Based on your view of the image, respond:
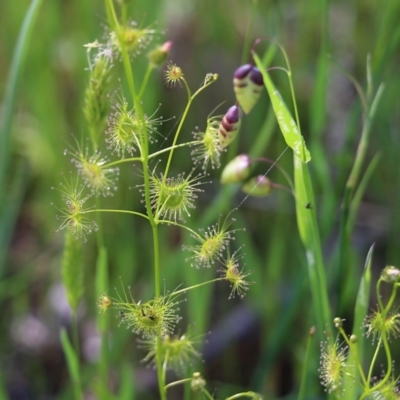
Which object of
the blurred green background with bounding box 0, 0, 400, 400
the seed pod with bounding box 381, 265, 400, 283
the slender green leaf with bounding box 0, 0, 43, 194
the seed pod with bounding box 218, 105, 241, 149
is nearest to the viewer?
the seed pod with bounding box 381, 265, 400, 283

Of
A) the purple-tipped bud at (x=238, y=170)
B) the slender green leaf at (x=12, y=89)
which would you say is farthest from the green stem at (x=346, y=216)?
the slender green leaf at (x=12, y=89)

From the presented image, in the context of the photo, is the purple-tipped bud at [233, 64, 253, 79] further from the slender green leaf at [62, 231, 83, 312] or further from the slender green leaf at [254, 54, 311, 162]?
the slender green leaf at [62, 231, 83, 312]

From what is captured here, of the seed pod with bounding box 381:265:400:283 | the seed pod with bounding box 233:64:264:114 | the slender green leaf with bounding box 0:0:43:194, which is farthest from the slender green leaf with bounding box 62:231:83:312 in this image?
the seed pod with bounding box 381:265:400:283

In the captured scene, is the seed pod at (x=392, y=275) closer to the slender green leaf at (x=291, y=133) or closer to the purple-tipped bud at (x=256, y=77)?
the slender green leaf at (x=291, y=133)

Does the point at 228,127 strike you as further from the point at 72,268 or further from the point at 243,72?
the point at 72,268

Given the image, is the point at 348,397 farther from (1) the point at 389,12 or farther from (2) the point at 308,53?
(2) the point at 308,53

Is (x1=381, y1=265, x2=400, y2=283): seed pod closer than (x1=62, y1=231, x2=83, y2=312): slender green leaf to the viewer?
Yes
